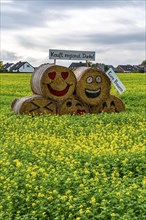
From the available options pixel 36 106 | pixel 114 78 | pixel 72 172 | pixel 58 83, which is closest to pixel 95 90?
pixel 114 78

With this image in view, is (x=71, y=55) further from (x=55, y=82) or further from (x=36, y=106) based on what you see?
(x=36, y=106)

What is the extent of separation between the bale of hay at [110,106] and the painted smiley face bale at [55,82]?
1118 millimetres

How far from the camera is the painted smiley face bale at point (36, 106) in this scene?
576 inches

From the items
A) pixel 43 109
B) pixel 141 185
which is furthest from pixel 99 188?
pixel 43 109

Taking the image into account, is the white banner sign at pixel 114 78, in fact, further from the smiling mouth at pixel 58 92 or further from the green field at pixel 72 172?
the green field at pixel 72 172

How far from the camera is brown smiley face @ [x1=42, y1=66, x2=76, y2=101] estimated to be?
1481cm

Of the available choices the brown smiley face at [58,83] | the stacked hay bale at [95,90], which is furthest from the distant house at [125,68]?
the brown smiley face at [58,83]

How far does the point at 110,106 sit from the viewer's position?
15.9m

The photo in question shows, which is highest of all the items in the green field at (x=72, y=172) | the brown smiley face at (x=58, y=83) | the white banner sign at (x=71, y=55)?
the white banner sign at (x=71, y=55)

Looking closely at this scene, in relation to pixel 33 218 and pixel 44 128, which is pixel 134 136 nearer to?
pixel 44 128

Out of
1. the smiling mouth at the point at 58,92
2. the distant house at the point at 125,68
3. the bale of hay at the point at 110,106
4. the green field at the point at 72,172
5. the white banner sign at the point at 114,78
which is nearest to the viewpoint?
the green field at the point at 72,172

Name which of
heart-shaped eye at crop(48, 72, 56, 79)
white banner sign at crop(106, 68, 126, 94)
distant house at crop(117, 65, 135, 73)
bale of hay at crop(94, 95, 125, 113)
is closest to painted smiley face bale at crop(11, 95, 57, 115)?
heart-shaped eye at crop(48, 72, 56, 79)

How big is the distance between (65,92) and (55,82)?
44 cm

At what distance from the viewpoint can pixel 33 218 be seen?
18.5 ft
